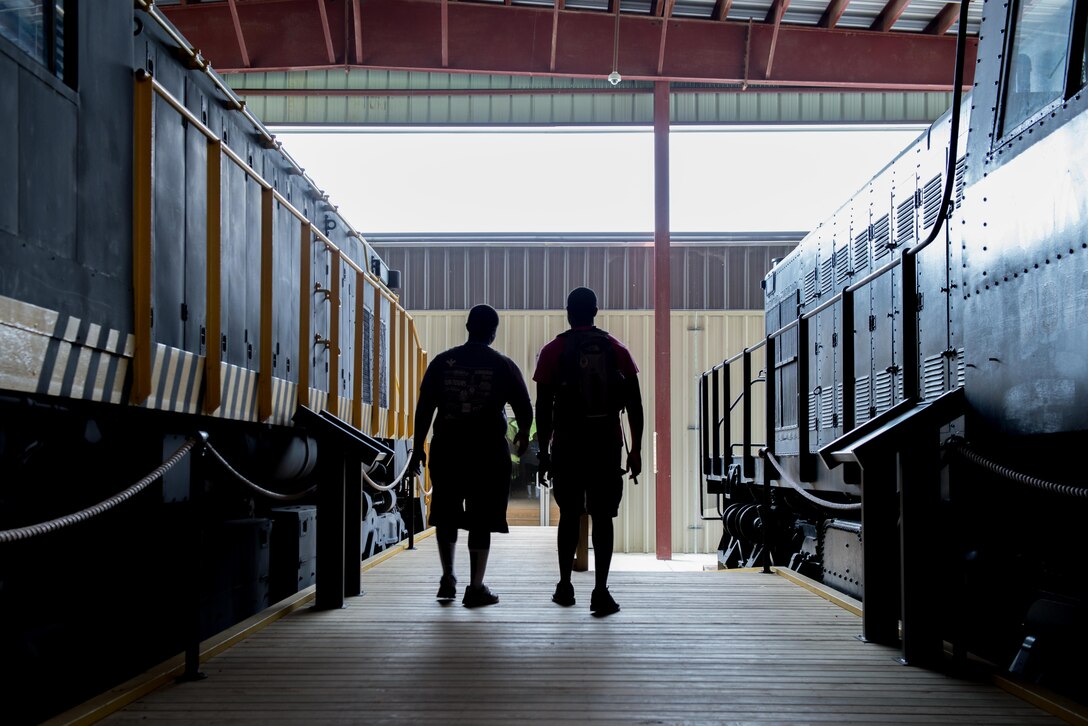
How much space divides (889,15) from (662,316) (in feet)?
17.0

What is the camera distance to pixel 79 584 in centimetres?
359

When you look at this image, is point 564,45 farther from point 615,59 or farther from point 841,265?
point 841,265

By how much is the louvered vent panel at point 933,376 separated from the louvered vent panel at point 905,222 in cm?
120

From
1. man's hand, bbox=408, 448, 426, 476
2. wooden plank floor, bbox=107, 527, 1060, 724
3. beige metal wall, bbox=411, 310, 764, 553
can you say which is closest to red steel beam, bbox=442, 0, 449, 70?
beige metal wall, bbox=411, 310, 764, 553

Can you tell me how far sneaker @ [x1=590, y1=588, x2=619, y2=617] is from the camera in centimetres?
432

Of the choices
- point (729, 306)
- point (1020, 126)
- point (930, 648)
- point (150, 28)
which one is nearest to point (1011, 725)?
point (930, 648)

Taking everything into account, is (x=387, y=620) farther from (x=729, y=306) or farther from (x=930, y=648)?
(x=729, y=306)

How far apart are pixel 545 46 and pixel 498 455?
1021 cm

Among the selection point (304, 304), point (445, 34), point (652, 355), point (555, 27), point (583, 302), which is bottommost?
point (583, 302)

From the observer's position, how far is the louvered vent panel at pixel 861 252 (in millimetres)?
6680

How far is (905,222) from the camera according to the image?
19.2 ft

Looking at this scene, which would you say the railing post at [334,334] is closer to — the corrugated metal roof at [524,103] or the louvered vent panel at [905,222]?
the louvered vent panel at [905,222]

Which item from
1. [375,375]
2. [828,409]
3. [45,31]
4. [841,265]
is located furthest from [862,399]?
[45,31]

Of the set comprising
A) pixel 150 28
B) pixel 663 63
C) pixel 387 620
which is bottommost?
pixel 387 620
